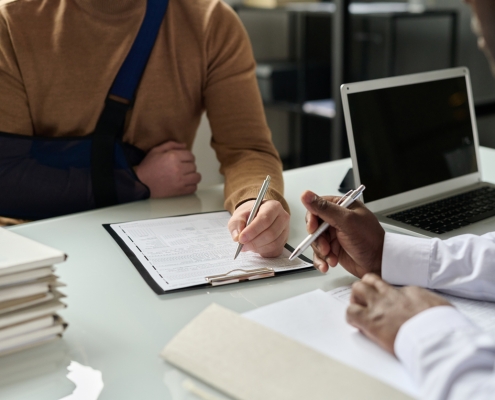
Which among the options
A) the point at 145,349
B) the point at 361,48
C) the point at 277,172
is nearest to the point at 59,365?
the point at 145,349

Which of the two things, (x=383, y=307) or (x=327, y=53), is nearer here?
(x=383, y=307)

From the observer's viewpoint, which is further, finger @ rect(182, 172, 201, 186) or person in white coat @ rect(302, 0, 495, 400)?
finger @ rect(182, 172, 201, 186)

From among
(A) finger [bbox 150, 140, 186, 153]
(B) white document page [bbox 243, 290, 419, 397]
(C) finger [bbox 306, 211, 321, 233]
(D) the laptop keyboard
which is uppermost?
(C) finger [bbox 306, 211, 321, 233]

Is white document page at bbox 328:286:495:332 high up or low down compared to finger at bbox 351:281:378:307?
down

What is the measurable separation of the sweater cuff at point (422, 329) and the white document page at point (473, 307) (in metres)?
0.09

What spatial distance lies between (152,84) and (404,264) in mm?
738

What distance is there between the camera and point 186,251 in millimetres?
943

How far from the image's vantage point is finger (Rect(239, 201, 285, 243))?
92cm

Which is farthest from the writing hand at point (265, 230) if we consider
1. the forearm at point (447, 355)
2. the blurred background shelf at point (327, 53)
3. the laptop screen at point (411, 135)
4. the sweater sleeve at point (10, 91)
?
the blurred background shelf at point (327, 53)

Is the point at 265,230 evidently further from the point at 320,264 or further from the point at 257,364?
the point at 257,364

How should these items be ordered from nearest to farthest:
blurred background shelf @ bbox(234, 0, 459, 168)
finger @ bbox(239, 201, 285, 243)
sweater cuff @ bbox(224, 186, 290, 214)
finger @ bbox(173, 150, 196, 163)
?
finger @ bbox(239, 201, 285, 243) → sweater cuff @ bbox(224, 186, 290, 214) → finger @ bbox(173, 150, 196, 163) → blurred background shelf @ bbox(234, 0, 459, 168)

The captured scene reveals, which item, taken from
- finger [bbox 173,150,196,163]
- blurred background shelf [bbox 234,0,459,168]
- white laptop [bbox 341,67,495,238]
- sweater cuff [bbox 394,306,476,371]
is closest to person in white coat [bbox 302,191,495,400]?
sweater cuff [bbox 394,306,476,371]

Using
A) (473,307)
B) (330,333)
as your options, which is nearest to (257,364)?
(330,333)

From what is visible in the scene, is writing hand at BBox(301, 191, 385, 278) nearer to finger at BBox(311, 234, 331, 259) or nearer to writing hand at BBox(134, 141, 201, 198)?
finger at BBox(311, 234, 331, 259)
